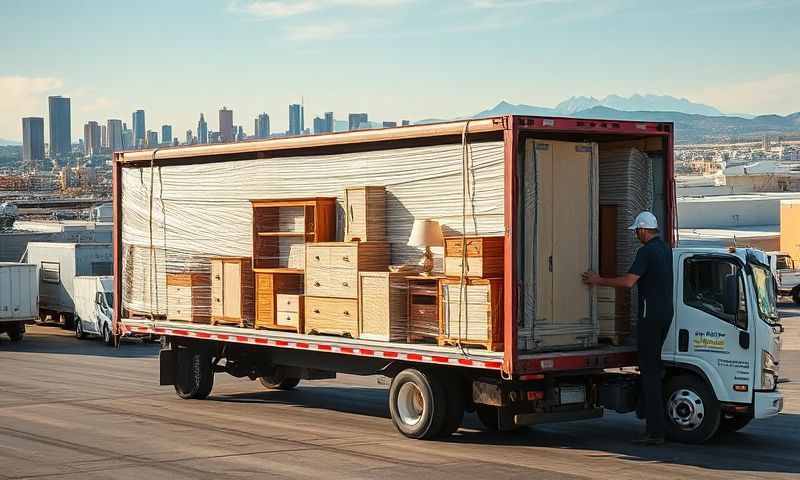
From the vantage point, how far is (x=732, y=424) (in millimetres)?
15156

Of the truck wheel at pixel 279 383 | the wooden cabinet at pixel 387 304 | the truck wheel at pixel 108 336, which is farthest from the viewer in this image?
the truck wheel at pixel 108 336

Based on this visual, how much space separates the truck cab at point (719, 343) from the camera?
14.0 meters

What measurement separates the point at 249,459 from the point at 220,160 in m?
6.34

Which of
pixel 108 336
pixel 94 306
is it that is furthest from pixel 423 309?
pixel 94 306

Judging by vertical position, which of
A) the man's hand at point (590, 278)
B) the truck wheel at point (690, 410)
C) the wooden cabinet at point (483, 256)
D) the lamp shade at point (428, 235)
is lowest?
the truck wheel at point (690, 410)

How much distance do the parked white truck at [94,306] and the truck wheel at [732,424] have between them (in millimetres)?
22558

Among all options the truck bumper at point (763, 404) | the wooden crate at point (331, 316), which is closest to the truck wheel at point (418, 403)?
the wooden crate at point (331, 316)

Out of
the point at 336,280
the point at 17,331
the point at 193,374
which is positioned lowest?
the point at 17,331

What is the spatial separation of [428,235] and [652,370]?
3147 mm

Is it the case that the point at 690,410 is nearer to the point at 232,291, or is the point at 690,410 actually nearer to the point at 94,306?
the point at 232,291

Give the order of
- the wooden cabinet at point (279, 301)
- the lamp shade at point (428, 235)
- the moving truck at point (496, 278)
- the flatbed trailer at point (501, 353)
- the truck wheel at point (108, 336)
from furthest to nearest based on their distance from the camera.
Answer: the truck wheel at point (108, 336) < the wooden cabinet at point (279, 301) < the lamp shade at point (428, 235) < the moving truck at point (496, 278) < the flatbed trailer at point (501, 353)

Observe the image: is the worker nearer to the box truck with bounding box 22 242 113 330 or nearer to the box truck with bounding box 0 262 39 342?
the box truck with bounding box 0 262 39 342

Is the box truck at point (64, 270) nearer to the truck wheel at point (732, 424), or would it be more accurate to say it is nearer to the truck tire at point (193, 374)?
the truck tire at point (193, 374)

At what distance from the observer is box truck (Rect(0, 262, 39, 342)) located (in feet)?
114
